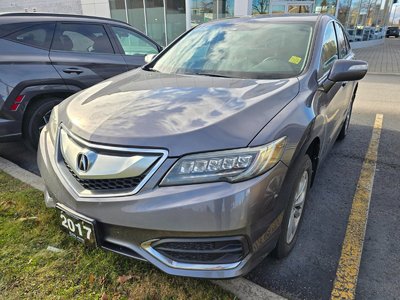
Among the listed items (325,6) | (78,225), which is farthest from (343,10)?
(78,225)

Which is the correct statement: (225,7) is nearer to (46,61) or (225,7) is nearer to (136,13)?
(136,13)

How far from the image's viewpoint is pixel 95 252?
7.32ft

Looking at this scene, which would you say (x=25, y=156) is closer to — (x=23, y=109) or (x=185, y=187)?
(x=23, y=109)

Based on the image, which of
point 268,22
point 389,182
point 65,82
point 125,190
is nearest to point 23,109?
point 65,82

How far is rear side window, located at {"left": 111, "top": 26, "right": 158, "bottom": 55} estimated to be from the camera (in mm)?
4789

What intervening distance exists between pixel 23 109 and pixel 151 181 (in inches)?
107

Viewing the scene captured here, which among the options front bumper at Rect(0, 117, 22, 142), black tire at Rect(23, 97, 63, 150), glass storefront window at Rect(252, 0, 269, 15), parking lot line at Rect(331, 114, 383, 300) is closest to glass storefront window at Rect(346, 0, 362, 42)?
glass storefront window at Rect(252, 0, 269, 15)

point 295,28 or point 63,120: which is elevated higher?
point 295,28

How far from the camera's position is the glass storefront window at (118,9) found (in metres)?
16.0

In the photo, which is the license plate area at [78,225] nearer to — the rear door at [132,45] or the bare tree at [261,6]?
the rear door at [132,45]

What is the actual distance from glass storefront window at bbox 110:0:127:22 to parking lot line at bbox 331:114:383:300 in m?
15.1

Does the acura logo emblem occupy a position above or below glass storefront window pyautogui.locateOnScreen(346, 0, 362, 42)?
above

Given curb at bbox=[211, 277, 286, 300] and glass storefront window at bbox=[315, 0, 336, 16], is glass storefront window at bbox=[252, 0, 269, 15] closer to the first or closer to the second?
glass storefront window at bbox=[315, 0, 336, 16]

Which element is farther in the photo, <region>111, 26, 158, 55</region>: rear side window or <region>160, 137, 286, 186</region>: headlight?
<region>111, 26, 158, 55</region>: rear side window
